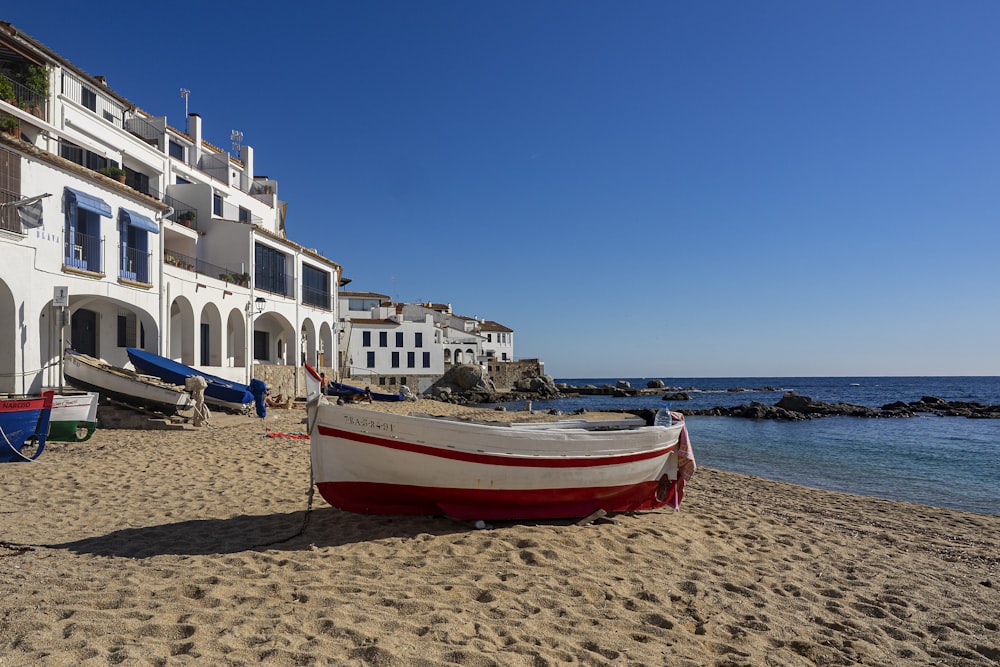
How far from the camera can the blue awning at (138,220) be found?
1819cm

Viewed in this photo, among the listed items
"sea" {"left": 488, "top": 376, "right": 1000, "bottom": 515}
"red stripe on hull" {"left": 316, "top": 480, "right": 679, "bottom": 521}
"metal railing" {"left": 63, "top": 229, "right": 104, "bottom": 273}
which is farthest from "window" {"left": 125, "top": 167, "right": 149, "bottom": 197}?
"red stripe on hull" {"left": 316, "top": 480, "right": 679, "bottom": 521}

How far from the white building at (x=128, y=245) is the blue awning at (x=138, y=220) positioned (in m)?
0.04

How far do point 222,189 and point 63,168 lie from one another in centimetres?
1432

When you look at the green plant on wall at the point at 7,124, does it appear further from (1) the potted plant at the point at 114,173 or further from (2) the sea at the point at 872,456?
(2) the sea at the point at 872,456

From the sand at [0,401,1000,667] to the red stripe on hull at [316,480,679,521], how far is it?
18cm

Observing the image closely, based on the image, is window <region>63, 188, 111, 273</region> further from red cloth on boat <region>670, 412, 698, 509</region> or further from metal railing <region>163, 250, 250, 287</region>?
red cloth on boat <region>670, 412, 698, 509</region>

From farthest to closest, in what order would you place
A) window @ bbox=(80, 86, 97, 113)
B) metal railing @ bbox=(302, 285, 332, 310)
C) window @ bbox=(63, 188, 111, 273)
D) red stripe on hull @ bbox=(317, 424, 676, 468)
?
metal railing @ bbox=(302, 285, 332, 310), window @ bbox=(80, 86, 97, 113), window @ bbox=(63, 188, 111, 273), red stripe on hull @ bbox=(317, 424, 676, 468)

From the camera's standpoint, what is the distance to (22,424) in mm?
10508

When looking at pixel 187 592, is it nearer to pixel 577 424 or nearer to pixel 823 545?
pixel 577 424

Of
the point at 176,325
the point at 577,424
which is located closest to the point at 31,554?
the point at 577,424

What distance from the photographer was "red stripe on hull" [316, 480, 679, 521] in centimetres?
700

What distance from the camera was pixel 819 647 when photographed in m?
4.58

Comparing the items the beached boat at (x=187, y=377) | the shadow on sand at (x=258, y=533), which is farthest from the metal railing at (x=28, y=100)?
the shadow on sand at (x=258, y=533)

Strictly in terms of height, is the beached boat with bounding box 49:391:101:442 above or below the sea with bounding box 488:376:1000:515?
above
